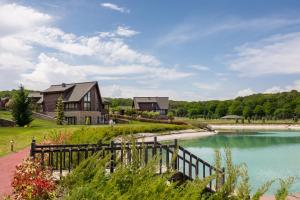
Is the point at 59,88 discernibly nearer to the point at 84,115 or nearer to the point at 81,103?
the point at 81,103

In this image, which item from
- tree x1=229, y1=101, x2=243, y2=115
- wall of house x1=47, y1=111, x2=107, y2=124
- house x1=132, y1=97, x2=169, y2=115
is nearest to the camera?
wall of house x1=47, y1=111, x2=107, y2=124

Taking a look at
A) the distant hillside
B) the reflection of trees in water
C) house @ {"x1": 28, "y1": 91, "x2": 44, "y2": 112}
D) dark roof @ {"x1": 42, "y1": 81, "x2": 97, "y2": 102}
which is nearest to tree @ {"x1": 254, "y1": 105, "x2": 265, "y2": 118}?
the distant hillside

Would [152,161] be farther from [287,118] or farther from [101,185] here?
[287,118]

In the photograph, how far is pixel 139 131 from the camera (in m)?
58.6

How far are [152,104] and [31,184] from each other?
10117 cm

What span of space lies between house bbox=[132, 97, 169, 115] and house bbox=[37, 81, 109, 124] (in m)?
31.2

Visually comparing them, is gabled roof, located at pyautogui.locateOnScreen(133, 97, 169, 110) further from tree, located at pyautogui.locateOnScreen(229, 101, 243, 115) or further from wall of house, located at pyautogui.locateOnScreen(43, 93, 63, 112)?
tree, located at pyautogui.locateOnScreen(229, 101, 243, 115)

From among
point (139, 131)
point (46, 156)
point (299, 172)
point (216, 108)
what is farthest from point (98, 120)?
point (216, 108)

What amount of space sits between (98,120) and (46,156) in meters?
60.7

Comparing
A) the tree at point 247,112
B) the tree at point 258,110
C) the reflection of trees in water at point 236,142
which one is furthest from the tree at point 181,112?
the reflection of trees in water at point 236,142

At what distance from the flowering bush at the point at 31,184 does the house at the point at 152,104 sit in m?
99.3

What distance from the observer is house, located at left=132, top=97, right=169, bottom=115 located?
368 feet

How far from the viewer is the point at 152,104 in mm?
112375

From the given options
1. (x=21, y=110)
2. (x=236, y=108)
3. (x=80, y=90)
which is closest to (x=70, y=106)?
(x=80, y=90)
